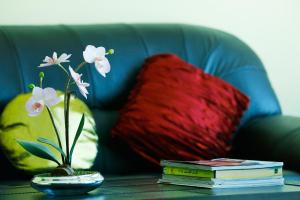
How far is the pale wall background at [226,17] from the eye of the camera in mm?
2562

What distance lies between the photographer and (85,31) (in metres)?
2.38

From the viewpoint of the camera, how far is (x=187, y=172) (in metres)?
1.71

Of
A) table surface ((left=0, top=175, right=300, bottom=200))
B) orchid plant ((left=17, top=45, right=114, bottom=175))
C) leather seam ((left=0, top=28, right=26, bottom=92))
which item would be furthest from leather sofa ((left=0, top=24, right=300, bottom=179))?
orchid plant ((left=17, top=45, right=114, bottom=175))

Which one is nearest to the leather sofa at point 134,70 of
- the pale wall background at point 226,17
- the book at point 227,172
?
the pale wall background at point 226,17

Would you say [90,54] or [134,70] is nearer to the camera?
[90,54]

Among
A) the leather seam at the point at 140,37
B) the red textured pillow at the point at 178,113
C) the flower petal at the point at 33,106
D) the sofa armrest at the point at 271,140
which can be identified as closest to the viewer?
the flower petal at the point at 33,106

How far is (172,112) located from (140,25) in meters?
0.41

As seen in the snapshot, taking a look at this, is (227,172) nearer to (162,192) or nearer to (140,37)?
(162,192)

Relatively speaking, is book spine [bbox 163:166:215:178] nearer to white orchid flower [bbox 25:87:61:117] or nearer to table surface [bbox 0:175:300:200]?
table surface [bbox 0:175:300:200]

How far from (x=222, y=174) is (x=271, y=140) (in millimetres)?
641

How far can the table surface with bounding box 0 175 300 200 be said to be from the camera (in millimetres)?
1497

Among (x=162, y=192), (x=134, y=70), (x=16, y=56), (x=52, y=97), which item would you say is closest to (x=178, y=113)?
(x=134, y=70)

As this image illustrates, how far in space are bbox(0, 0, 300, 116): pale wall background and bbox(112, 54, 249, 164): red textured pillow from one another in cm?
38

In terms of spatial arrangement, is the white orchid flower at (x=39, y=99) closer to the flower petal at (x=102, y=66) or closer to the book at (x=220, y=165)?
the flower petal at (x=102, y=66)
